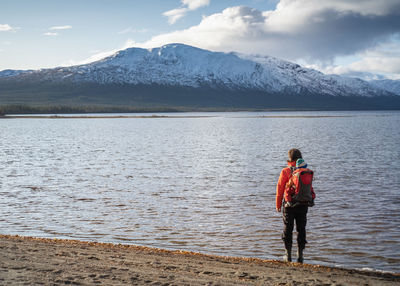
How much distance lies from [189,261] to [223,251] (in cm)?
212

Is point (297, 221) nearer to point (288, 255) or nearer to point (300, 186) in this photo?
point (288, 255)

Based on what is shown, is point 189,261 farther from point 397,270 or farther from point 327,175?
point 327,175

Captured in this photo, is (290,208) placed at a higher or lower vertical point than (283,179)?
lower

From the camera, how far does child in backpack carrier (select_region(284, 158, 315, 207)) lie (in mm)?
9812

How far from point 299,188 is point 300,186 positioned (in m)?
0.05

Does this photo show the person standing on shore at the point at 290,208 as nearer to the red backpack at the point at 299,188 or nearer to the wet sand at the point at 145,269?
the red backpack at the point at 299,188

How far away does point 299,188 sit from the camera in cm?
987

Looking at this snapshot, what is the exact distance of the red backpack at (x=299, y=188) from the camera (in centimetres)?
983

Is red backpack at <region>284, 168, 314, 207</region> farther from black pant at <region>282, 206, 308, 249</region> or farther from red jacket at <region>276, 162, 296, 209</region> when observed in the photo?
black pant at <region>282, 206, 308, 249</region>

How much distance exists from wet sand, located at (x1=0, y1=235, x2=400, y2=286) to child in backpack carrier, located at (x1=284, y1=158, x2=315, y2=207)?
1.37 m

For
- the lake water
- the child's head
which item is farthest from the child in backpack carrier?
the lake water

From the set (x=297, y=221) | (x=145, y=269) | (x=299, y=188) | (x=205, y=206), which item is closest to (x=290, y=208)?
(x=297, y=221)

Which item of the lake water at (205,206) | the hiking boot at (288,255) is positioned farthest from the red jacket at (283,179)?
the lake water at (205,206)

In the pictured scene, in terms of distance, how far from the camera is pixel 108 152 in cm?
3959
